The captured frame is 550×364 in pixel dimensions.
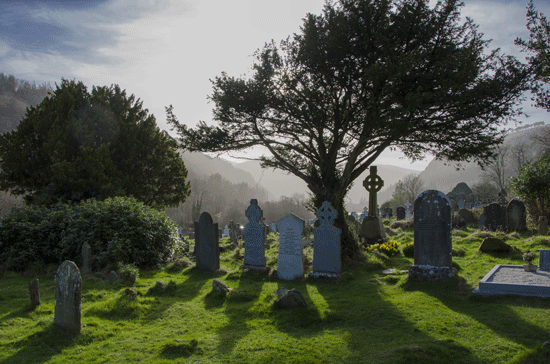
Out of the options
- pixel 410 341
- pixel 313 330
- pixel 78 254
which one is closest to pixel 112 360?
pixel 313 330

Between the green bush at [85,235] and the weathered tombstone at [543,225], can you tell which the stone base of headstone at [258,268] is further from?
the weathered tombstone at [543,225]

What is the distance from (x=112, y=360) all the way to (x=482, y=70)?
11.6 meters

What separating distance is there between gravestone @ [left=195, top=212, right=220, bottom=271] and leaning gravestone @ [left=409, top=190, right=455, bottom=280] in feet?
18.5

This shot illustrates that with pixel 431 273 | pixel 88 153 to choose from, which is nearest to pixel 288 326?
pixel 431 273

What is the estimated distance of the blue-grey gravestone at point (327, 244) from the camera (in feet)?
29.8

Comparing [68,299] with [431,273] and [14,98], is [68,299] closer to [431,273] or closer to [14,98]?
[431,273]

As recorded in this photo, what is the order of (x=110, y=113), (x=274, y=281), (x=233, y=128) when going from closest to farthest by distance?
1. (x=274, y=281)
2. (x=233, y=128)
3. (x=110, y=113)

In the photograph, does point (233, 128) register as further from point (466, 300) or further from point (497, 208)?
point (497, 208)

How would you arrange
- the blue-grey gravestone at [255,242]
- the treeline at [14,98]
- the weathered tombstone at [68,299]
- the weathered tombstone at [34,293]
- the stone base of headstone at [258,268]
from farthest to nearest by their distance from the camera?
the treeline at [14,98], the blue-grey gravestone at [255,242], the stone base of headstone at [258,268], the weathered tombstone at [34,293], the weathered tombstone at [68,299]

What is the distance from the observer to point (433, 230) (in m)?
7.93

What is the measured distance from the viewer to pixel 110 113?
1706cm

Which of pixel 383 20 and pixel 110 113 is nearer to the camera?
pixel 383 20

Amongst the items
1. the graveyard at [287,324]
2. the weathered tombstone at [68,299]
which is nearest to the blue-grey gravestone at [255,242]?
the graveyard at [287,324]

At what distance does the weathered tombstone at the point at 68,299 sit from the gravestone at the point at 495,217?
52.7ft
